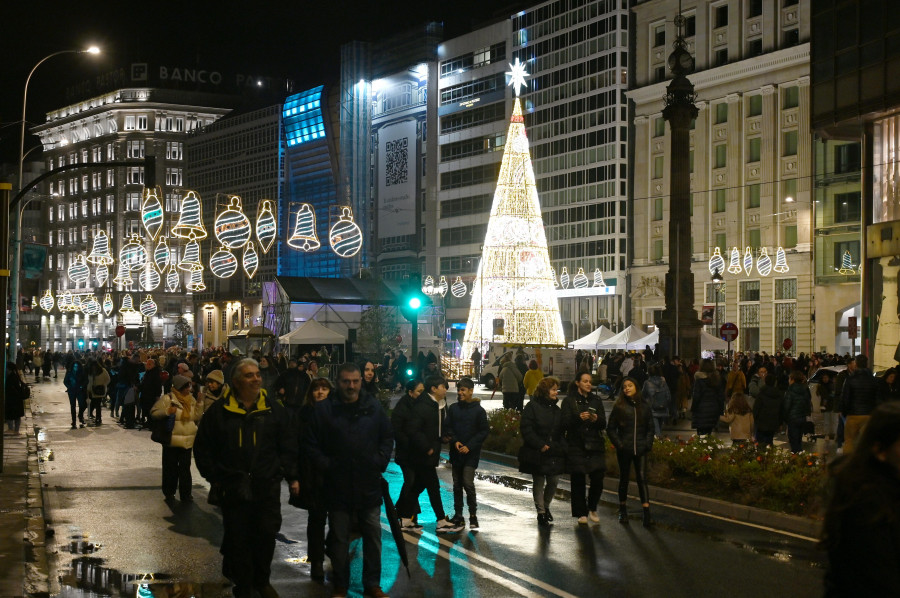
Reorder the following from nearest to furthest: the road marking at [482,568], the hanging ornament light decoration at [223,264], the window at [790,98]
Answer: the road marking at [482,568], the hanging ornament light decoration at [223,264], the window at [790,98]

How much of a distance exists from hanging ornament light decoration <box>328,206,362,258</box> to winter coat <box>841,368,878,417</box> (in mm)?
21634

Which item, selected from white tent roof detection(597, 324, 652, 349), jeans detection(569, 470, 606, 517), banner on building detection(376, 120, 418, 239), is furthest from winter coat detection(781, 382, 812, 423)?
banner on building detection(376, 120, 418, 239)

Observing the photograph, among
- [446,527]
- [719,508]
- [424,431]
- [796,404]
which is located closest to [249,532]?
[424,431]

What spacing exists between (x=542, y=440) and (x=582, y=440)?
471 mm

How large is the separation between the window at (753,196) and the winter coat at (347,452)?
2503 inches

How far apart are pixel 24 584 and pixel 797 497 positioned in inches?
324

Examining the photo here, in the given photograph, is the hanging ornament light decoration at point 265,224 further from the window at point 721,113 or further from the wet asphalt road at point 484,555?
the window at point 721,113

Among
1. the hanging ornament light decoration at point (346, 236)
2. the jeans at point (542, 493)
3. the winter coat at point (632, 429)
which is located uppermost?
the hanging ornament light decoration at point (346, 236)

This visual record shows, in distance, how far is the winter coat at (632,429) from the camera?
503 inches

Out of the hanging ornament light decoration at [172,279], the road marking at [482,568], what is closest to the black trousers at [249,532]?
the road marking at [482,568]

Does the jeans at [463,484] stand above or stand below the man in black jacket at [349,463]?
below

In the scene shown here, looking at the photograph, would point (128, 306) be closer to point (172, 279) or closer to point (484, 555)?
point (172, 279)

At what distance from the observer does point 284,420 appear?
8.28 meters

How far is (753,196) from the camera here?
69.6 meters
